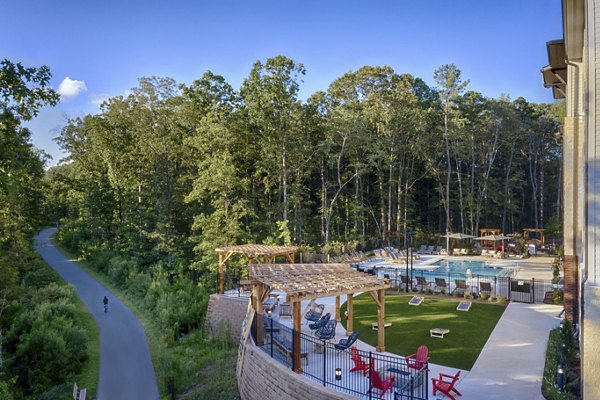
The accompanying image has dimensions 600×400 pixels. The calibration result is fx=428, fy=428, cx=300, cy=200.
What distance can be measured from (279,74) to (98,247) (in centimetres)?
2470

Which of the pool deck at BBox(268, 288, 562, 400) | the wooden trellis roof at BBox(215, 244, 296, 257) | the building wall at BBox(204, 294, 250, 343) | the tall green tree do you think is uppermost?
the tall green tree

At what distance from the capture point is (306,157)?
34375 millimetres

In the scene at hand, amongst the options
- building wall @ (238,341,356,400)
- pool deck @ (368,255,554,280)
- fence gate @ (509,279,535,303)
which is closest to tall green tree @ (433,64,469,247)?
pool deck @ (368,255,554,280)

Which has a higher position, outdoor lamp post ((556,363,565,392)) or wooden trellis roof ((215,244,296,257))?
wooden trellis roof ((215,244,296,257))

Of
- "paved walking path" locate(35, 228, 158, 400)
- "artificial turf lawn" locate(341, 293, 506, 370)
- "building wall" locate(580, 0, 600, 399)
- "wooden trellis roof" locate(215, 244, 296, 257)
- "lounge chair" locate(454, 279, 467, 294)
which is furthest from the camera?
"wooden trellis roof" locate(215, 244, 296, 257)

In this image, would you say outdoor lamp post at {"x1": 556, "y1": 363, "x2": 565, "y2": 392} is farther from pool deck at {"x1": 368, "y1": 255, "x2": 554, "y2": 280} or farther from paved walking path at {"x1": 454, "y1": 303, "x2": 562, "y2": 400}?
pool deck at {"x1": 368, "y1": 255, "x2": 554, "y2": 280}

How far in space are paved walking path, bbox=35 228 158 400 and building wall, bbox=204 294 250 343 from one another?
3094 millimetres

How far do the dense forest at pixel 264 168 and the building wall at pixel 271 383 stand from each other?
375 inches

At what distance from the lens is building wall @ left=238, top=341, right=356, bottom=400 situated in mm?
9906

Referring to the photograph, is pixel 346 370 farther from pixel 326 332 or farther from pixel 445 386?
pixel 445 386

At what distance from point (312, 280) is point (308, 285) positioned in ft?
2.73

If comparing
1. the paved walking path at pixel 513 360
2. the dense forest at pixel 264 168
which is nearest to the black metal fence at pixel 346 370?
the paved walking path at pixel 513 360

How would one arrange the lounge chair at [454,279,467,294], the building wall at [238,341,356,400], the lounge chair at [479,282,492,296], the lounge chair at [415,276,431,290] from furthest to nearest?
the lounge chair at [415,276,431,290], the lounge chair at [454,279,467,294], the lounge chair at [479,282,492,296], the building wall at [238,341,356,400]

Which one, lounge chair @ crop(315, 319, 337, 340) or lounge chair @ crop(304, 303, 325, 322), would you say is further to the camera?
lounge chair @ crop(304, 303, 325, 322)
